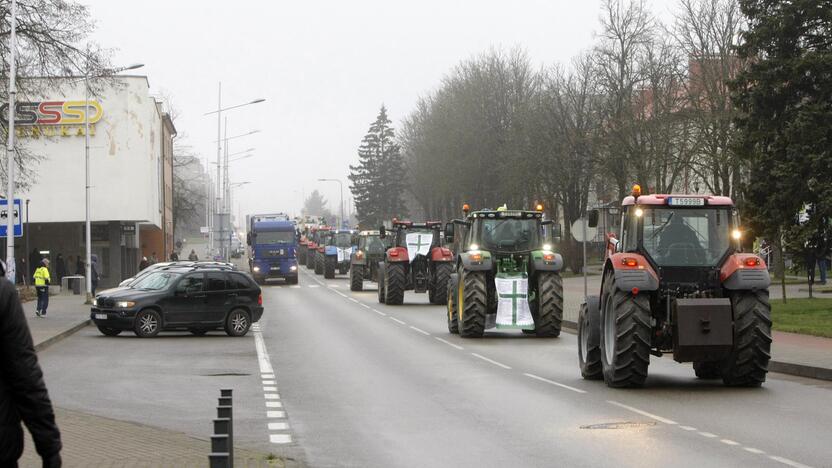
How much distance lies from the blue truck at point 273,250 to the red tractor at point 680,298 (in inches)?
1895

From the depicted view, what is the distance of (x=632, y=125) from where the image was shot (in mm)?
59375

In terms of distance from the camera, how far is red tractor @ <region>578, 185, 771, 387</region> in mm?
15852

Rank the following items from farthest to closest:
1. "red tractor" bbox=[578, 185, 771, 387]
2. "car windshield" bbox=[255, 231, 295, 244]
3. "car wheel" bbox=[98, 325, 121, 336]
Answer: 1. "car windshield" bbox=[255, 231, 295, 244]
2. "car wheel" bbox=[98, 325, 121, 336]
3. "red tractor" bbox=[578, 185, 771, 387]

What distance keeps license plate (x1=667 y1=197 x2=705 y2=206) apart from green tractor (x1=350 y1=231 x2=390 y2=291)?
38.4 m

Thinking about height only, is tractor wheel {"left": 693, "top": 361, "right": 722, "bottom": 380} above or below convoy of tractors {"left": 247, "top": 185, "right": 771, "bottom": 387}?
below

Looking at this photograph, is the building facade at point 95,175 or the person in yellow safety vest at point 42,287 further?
the building facade at point 95,175

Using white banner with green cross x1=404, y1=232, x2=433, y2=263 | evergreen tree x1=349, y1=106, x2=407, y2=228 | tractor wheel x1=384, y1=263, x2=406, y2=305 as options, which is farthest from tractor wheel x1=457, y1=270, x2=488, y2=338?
evergreen tree x1=349, y1=106, x2=407, y2=228

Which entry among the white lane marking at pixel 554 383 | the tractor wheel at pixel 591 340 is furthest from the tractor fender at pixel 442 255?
the tractor wheel at pixel 591 340

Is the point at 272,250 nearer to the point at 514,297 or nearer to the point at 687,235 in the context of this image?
the point at 514,297

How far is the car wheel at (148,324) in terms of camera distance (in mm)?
→ 28656

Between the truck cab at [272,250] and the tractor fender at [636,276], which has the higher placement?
the truck cab at [272,250]

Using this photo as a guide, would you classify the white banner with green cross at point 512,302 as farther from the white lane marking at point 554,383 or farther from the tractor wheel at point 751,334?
the tractor wheel at point 751,334

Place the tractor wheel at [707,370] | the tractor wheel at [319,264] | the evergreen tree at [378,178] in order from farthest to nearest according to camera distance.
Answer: the evergreen tree at [378,178] → the tractor wheel at [319,264] → the tractor wheel at [707,370]

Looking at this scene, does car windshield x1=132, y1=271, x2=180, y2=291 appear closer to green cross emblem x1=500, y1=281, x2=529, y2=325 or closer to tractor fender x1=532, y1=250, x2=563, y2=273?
green cross emblem x1=500, y1=281, x2=529, y2=325
